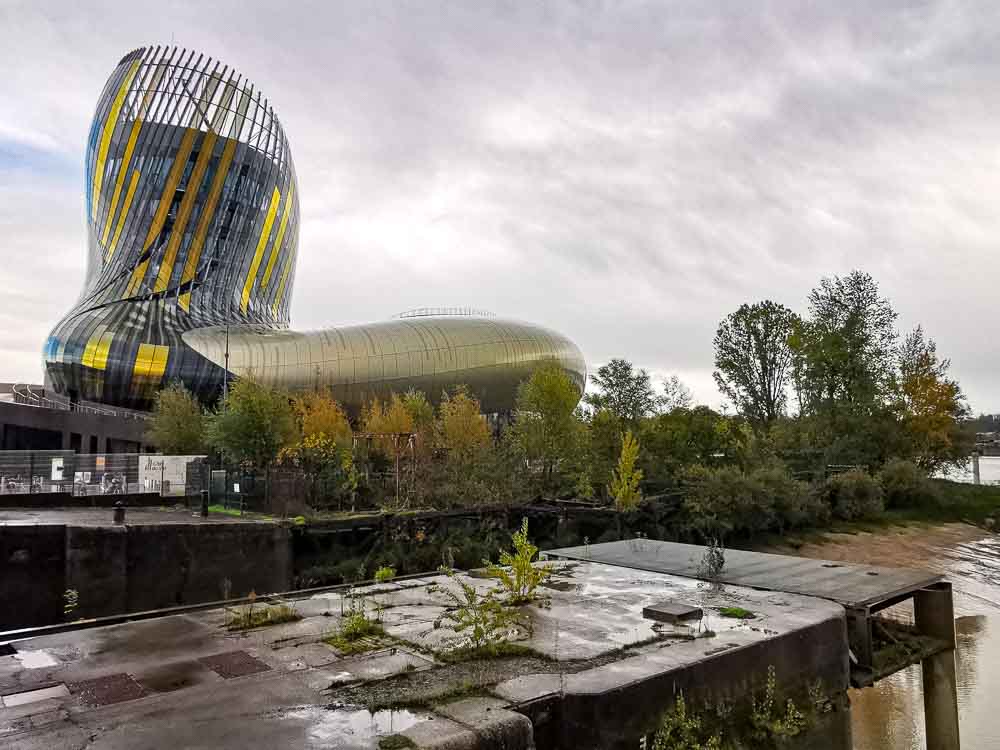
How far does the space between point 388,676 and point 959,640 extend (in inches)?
757

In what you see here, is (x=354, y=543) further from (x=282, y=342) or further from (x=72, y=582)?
(x=282, y=342)

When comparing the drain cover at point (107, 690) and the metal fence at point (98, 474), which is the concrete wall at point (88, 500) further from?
the drain cover at point (107, 690)

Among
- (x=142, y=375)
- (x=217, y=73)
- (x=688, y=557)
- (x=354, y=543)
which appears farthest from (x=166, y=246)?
(x=688, y=557)

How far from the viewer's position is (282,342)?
207 ft

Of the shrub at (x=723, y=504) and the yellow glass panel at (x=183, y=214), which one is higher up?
the yellow glass panel at (x=183, y=214)

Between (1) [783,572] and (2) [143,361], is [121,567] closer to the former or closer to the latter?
(1) [783,572]

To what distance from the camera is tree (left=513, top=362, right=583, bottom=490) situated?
120 feet

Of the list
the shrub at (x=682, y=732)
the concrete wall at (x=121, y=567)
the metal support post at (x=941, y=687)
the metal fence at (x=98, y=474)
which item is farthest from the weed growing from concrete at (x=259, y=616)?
the metal fence at (x=98, y=474)

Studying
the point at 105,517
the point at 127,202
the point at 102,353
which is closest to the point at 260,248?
the point at 127,202

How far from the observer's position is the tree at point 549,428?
1443 inches

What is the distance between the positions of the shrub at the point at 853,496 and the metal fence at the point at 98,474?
3191 cm

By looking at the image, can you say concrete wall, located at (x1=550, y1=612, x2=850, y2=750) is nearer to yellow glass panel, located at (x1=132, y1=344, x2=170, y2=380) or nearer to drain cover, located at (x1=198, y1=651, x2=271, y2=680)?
drain cover, located at (x1=198, y1=651, x2=271, y2=680)

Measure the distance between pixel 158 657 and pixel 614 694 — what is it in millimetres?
6011

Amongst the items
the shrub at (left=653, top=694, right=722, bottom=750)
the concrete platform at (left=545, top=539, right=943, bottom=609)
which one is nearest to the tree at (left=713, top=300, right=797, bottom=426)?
the concrete platform at (left=545, top=539, right=943, bottom=609)
